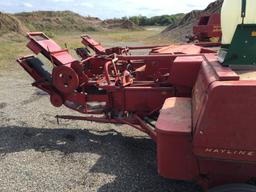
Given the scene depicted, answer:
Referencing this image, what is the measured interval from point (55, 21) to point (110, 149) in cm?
5057

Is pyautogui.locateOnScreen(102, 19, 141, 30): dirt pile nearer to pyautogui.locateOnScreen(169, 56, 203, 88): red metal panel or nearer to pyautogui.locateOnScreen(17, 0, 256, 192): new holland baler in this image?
pyautogui.locateOnScreen(169, 56, 203, 88): red metal panel

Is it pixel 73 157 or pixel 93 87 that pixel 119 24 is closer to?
pixel 93 87

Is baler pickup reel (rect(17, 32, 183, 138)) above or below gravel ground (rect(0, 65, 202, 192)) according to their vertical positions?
above

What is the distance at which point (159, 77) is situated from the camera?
597 cm

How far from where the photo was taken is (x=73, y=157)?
18.8ft

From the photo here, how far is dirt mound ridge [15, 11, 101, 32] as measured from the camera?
50797 mm

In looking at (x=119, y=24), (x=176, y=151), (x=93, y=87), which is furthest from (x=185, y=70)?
(x=119, y=24)

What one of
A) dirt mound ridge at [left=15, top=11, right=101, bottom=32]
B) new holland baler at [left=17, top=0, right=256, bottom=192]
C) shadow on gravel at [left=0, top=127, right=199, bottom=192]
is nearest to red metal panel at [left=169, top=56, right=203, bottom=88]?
new holland baler at [left=17, top=0, right=256, bottom=192]

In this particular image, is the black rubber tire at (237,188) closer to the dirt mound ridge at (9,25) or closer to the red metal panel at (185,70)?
the red metal panel at (185,70)

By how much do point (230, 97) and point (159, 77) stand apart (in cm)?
286

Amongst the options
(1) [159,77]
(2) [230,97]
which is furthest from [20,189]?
(2) [230,97]

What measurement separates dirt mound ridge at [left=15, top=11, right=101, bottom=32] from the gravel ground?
4321 centimetres

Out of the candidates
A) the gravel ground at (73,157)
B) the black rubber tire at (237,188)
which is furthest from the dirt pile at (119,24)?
the black rubber tire at (237,188)

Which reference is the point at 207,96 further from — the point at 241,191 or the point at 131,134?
the point at 131,134
